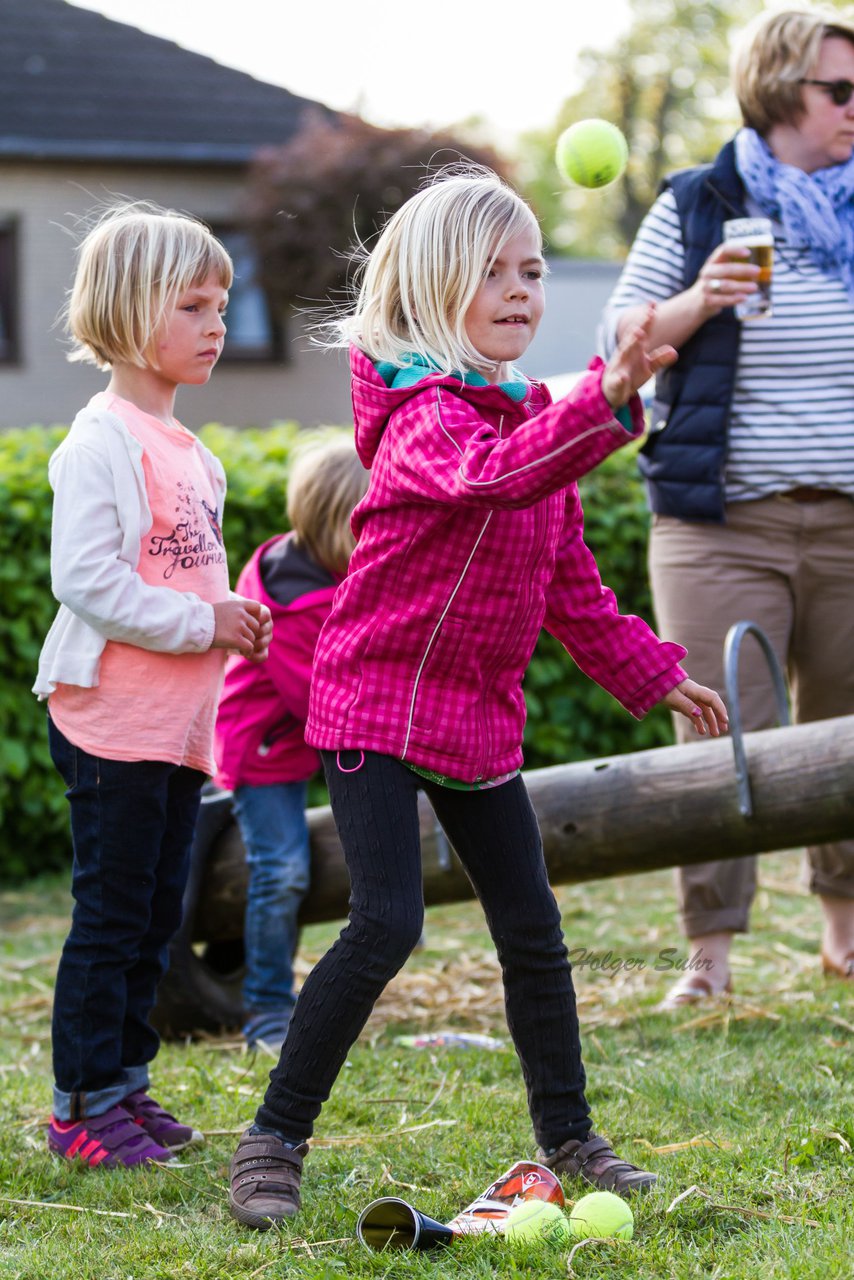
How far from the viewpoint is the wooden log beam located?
387 centimetres

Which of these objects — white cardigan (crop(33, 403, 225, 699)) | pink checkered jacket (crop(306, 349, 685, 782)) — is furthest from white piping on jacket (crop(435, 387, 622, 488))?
white cardigan (crop(33, 403, 225, 699))

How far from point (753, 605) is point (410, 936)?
1833 millimetres

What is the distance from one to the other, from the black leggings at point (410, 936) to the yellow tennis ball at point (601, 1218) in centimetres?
32

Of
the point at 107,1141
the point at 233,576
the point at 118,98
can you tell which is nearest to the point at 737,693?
the point at 107,1141

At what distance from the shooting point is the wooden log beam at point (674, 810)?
3873 millimetres

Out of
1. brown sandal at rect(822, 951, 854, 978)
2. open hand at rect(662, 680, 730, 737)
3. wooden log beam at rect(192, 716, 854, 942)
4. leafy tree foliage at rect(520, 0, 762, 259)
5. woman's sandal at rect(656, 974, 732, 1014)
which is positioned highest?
leafy tree foliage at rect(520, 0, 762, 259)

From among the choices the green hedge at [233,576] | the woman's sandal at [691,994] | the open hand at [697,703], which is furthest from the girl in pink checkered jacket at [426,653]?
the green hedge at [233,576]

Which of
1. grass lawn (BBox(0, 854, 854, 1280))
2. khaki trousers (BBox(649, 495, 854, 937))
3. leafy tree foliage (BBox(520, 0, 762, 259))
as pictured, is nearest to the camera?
grass lawn (BBox(0, 854, 854, 1280))

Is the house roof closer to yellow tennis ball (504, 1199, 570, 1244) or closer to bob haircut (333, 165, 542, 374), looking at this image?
bob haircut (333, 165, 542, 374)

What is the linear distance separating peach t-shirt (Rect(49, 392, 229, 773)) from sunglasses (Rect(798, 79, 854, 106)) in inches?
80.0

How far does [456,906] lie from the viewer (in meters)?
6.31

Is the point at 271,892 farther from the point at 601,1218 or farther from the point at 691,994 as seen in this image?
the point at 601,1218

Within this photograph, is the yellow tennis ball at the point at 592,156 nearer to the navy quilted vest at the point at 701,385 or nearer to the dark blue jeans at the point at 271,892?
the navy quilted vest at the point at 701,385

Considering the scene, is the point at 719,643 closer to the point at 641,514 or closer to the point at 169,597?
the point at 169,597
